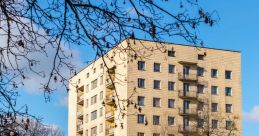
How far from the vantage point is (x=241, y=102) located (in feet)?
261

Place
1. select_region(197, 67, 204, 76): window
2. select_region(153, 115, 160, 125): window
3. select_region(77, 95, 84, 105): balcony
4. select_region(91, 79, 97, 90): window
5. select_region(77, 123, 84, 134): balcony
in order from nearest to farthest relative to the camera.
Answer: select_region(153, 115, 160, 125): window < select_region(197, 67, 204, 76): window < select_region(91, 79, 97, 90): window < select_region(77, 123, 84, 134): balcony < select_region(77, 95, 84, 105): balcony

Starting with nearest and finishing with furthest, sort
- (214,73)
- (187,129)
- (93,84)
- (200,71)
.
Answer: (187,129) → (200,71) → (214,73) → (93,84)

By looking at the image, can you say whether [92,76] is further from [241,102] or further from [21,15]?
[21,15]

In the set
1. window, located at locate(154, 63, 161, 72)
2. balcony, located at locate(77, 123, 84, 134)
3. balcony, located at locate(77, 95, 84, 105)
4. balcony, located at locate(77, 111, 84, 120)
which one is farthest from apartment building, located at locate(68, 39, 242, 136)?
balcony, located at locate(77, 111, 84, 120)

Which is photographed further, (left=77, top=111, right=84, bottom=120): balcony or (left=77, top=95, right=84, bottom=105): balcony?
(left=77, top=111, right=84, bottom=120): balcony

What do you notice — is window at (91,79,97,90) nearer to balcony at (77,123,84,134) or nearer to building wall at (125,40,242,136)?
balcony at (77,123,84,134)

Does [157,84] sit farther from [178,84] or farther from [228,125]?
[228,125]

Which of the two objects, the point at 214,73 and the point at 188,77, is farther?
the point at 214,73

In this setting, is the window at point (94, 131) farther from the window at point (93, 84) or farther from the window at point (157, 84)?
the window at point (157, 84)

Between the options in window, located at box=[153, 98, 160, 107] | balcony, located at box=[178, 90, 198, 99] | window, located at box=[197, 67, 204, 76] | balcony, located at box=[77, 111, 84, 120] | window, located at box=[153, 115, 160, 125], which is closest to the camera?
window, located at box=[153, 115, 160, 125]

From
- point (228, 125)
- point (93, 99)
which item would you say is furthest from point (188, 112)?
point (93, 99)

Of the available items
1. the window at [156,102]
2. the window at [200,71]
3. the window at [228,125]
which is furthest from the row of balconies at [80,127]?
the window at [228,125]

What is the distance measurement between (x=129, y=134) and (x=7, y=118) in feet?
211

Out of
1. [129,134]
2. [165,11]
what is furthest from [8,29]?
[129,134]
